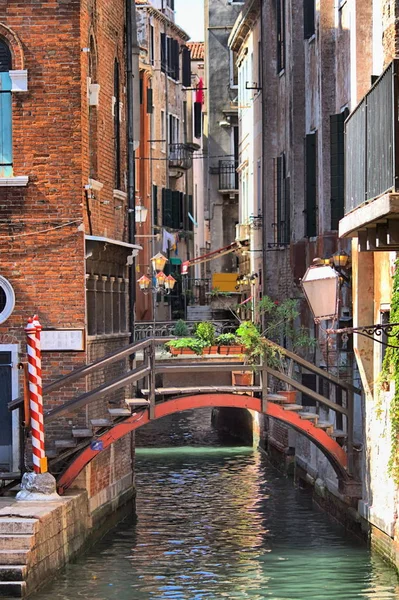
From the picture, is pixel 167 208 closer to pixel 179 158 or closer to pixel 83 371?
pixel 179 158

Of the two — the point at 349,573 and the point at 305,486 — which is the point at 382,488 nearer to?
the point at 349,573

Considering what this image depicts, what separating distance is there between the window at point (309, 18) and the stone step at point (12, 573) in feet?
44.1


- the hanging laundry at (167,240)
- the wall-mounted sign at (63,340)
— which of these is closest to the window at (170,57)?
the hanging laundry at (167,240)

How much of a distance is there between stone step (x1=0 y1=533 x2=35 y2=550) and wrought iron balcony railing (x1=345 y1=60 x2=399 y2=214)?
209 inches

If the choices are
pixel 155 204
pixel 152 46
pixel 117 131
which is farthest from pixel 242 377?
pixel 152 46

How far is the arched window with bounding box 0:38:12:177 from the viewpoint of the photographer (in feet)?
70.8

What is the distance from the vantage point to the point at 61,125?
70.9ft

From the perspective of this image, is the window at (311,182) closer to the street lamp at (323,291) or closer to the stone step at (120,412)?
the street lamp at (323,291)

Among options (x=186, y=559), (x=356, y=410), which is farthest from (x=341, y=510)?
(x=186, y=559)

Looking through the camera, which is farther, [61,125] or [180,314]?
[180,314]

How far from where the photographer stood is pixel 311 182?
26.7 meters

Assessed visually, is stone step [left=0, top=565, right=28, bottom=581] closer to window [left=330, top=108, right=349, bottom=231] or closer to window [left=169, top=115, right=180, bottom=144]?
window [left=330, top=108, right=349, bottom=231]

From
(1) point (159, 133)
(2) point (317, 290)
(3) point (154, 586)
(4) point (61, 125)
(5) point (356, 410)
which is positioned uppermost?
(1) point (159, 133)

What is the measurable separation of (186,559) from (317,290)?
4.14 meters
